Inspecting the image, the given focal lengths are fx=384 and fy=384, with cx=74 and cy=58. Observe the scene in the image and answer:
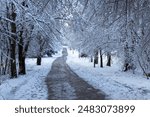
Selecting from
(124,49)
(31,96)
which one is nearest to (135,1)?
(31,96)

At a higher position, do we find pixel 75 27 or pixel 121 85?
pixel 75 27

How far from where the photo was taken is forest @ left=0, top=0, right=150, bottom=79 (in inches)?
475

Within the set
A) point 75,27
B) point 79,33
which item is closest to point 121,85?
point 75,27

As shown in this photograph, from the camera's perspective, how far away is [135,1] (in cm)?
1190

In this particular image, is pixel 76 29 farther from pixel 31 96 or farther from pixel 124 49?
pixel 124 49

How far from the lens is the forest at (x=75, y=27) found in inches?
475

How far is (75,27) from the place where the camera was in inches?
832

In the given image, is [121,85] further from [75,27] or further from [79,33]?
[79,33]

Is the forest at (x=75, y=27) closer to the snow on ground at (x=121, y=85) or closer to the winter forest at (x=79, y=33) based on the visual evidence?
the winter forest at (x=79, y=33)

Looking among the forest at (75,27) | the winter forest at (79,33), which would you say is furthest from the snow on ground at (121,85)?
the forest at (75,27)

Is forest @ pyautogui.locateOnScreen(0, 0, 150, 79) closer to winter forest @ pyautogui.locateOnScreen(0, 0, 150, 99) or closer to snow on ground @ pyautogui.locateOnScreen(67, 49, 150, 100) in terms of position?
winter forest @ pyautogui.locateOnScreen(0, 0, 150, 99)

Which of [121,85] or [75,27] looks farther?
[121,85]

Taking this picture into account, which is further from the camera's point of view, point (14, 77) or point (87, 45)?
point (87, 45)

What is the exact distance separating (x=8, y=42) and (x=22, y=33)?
1.93 m
